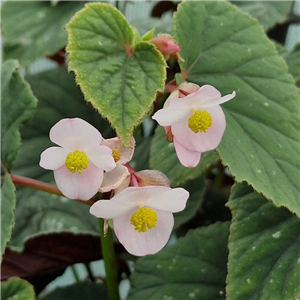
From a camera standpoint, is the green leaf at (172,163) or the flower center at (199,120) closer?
the flower center at (199,120)

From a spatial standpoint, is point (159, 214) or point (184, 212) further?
point (184, 212)

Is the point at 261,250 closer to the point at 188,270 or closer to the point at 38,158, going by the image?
the point at 188,270

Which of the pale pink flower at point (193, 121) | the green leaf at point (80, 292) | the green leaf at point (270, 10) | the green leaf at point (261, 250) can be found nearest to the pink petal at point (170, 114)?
the pale pink flower at point (193, 121)

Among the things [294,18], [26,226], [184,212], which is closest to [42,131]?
[26,226]

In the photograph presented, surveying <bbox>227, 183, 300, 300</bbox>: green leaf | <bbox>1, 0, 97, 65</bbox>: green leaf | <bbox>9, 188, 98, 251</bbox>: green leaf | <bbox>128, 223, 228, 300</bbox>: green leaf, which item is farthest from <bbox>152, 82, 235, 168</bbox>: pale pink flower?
<bbox>1, 0, 97, 65</bbox>: green leaf

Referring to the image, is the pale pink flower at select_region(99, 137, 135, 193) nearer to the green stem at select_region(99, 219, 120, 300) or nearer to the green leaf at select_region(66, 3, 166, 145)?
the green leaf at select_region(66, 3, 166, 145)

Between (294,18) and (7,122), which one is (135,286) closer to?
(7,122)

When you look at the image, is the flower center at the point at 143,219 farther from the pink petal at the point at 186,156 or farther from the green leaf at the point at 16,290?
the green leaf at the point at 16,290
